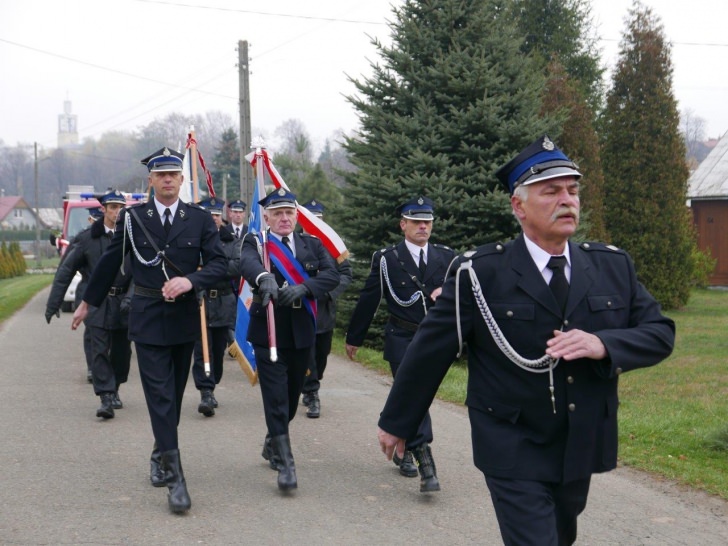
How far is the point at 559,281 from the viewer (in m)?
3.45

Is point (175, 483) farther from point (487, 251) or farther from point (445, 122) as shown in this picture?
point (445, 122)

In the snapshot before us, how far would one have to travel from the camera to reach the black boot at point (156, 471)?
651cm

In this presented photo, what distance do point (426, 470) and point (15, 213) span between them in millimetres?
112692

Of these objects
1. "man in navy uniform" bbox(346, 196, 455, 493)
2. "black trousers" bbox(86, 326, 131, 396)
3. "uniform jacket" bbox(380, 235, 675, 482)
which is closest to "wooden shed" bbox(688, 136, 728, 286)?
"black trousers" bbox(86, 326, 131, 396)

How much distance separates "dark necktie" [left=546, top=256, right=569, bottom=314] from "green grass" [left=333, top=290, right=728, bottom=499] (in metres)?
3.67

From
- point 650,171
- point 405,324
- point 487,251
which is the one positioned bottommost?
point 405,324

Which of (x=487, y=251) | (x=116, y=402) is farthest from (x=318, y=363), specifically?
(x=487, y=251)

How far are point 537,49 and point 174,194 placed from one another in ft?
69.7

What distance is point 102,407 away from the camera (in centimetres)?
894

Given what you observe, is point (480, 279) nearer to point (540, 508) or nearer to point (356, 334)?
point (540, 508)

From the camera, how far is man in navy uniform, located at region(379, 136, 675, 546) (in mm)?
3367

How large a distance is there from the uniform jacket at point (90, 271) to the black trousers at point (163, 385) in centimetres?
273

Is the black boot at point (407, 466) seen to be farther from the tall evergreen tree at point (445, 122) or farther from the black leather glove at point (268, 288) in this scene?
the tall evergreen tree at point (445, 122)

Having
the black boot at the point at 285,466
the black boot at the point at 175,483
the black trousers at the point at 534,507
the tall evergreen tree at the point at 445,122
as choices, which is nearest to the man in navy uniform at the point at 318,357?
the black boot at the point at 285,466
